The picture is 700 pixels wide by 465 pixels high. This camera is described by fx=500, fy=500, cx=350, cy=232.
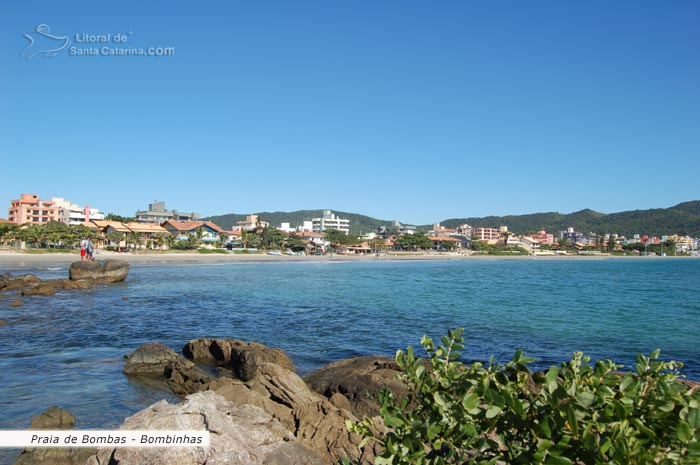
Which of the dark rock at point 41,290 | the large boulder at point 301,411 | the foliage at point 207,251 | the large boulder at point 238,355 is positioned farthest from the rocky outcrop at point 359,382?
the foliage at point 207,251

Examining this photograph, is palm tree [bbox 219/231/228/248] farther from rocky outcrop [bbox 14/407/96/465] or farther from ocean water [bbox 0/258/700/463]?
rocky outcrop [bbox 14/407/96/465]

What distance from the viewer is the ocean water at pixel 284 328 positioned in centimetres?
1178

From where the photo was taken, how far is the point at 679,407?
2.27m

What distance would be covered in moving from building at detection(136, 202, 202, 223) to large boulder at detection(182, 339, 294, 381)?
491 feet

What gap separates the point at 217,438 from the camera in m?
5.22

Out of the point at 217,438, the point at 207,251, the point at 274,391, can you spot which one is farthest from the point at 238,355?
the point at 207,251

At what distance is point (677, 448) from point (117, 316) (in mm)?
24896

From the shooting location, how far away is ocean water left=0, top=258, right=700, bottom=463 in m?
11.8

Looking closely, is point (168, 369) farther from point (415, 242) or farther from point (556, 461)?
point (415, 242)

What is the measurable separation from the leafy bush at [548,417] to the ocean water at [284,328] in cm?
769

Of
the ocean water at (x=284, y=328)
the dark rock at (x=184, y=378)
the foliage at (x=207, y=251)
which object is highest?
the foliage at (x=207, y=251)

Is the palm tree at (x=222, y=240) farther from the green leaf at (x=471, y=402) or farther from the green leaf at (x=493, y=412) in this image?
the green leaf at (x=493, y=412)

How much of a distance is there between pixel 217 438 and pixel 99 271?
3875cm

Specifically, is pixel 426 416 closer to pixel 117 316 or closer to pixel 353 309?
pixel 117 316
